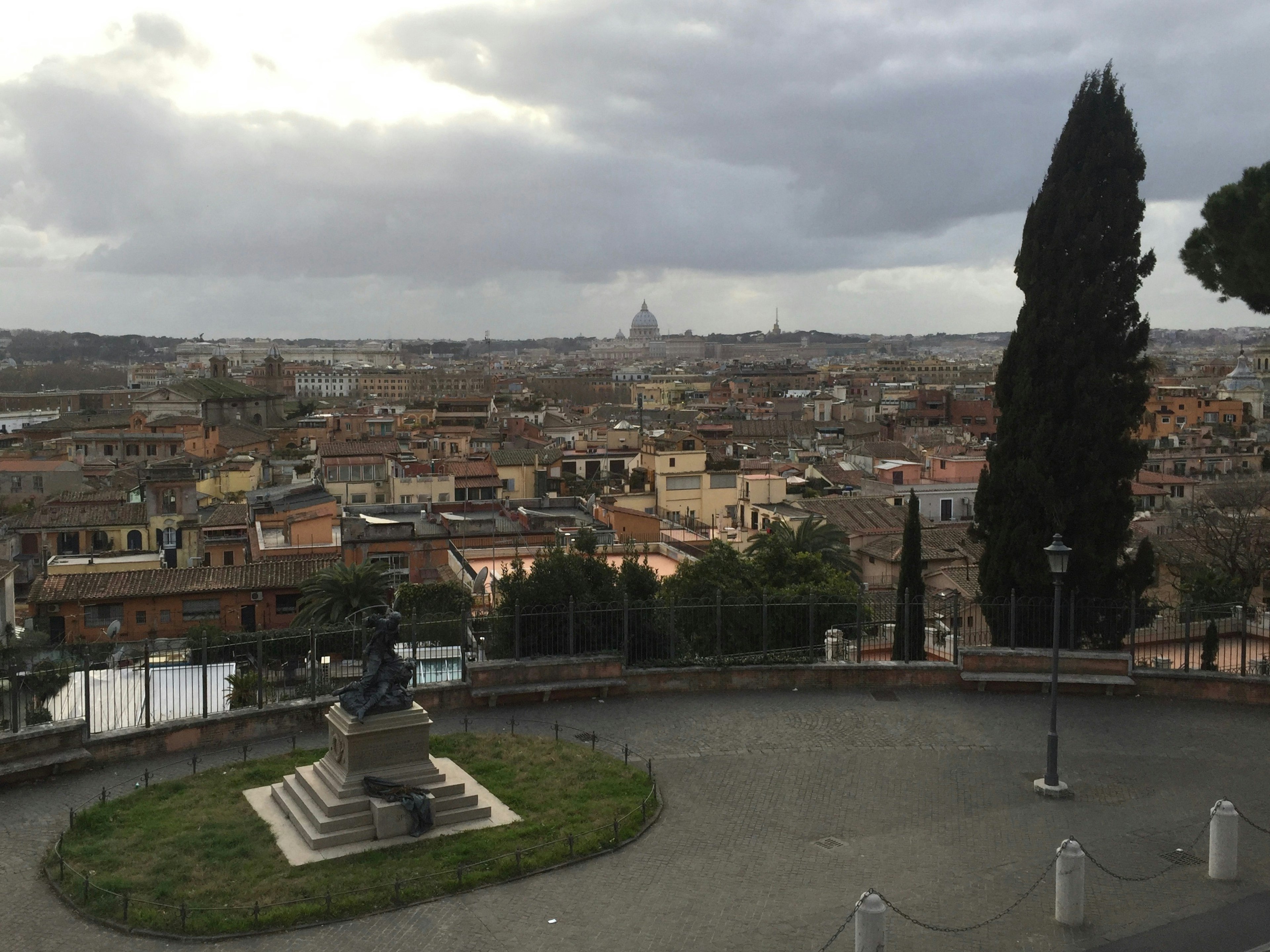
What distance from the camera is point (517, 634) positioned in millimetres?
14492

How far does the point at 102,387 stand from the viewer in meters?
182

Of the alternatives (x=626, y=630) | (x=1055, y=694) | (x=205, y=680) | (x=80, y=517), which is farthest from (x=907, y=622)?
(x=80, y=517)

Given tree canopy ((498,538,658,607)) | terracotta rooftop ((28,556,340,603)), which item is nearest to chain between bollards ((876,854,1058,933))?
tree canopy ((498,538,658,607))

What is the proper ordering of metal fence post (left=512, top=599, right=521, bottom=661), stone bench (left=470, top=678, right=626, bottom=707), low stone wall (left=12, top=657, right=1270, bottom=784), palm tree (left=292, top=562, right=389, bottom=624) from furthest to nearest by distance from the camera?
palm tree (left=292, top=562, right=389, bottom=624) < metal fence post (left=512, top=599, right=521, bottom=661) < stone bench (left=470, top=678, right=626, bottom=707) < low stone wall (left=12, top=657, right=1270, bottom=784)

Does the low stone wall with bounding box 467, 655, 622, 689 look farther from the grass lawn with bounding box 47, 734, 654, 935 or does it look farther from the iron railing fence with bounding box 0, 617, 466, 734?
the grass lawn with bounding box 47, 734, 654, 935

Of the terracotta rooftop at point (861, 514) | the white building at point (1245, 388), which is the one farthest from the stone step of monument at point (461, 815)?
the white building at point (1245, 388)

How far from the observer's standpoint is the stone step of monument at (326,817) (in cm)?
990

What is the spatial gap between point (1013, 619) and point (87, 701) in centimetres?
1038

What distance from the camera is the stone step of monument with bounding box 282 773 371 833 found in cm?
990

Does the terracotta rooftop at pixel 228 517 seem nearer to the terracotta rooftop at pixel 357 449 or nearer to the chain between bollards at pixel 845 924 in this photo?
the terracotta rooftop at pixel 357 449

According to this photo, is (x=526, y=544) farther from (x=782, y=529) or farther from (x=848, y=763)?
(x=848, y=763)

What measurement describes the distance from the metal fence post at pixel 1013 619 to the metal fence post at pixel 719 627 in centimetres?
350

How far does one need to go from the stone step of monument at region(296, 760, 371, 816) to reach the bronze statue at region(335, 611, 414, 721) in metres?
0.66

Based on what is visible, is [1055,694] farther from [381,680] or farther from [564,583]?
[564,583]
